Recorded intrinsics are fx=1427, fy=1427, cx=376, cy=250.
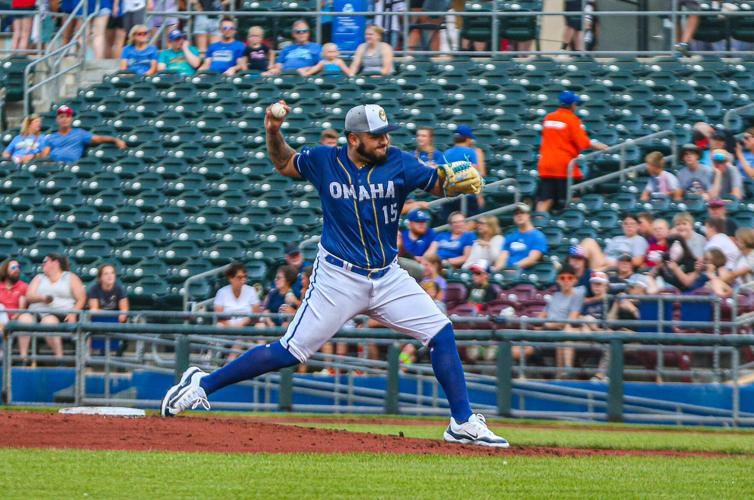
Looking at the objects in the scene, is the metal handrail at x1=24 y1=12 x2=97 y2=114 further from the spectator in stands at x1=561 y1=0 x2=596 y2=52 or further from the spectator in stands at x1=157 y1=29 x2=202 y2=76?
the spectator in stands at x1=561 y1=0 x2=596 y2=52

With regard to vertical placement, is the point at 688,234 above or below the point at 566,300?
above

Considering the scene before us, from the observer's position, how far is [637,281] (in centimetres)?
1305

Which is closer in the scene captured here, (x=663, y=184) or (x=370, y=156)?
(x=370, y=156)

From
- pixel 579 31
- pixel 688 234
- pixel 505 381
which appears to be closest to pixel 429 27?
pixel 579 31

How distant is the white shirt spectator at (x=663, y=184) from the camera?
15.5 meters

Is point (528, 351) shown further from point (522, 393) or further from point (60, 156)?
point (60, 156)

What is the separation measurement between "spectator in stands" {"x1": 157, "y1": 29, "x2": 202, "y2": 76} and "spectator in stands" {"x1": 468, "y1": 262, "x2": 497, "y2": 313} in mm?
7379

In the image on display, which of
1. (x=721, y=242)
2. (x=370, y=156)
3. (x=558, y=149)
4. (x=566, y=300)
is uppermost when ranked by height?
(x=370, y=156)

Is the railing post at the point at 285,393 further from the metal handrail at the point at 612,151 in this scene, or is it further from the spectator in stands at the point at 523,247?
the metal handrail at the point at 612,151

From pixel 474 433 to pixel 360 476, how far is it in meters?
1.38

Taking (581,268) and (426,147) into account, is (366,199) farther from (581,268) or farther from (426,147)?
(426,147)

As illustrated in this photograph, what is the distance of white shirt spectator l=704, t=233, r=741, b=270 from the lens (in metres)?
13.3

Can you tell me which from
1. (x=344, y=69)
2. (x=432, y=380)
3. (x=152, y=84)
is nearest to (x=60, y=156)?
(x=152, y=84)

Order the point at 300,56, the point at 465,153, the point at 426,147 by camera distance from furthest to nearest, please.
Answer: the point at 300,56, the point at 426,147, the point at 465,153
